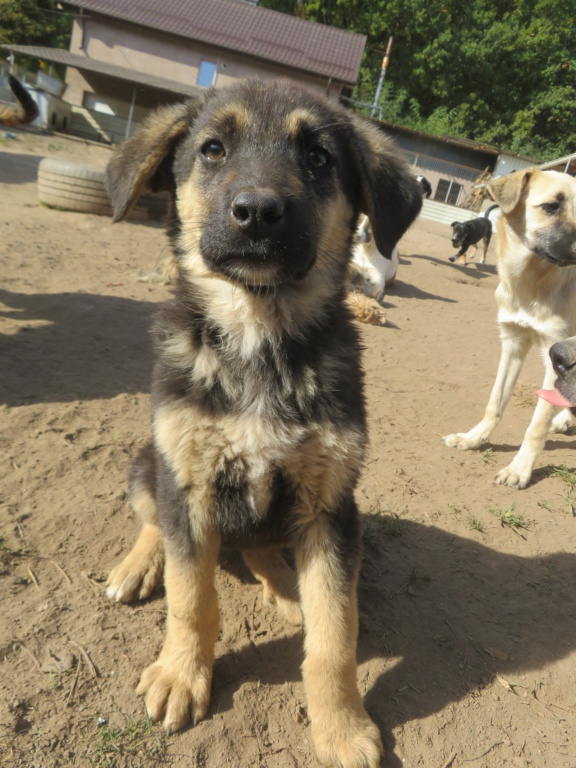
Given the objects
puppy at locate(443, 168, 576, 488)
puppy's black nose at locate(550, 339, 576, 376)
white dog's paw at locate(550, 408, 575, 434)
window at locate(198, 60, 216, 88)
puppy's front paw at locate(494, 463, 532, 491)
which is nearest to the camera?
puppy's black nose at locate(550, 339, 576, 376)

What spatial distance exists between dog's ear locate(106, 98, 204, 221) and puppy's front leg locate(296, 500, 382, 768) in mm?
1758

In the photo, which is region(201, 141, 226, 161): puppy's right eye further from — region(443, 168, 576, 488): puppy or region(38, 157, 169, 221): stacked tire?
region(38, 157, 169, 221): stacked tire

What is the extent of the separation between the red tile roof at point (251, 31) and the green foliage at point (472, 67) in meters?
13.9

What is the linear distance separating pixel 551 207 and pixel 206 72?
99.6ft

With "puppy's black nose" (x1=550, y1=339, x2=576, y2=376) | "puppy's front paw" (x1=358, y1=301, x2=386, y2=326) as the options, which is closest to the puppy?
"puppy's black nose" (x1=550, y1=339, x2=576, y2=376)

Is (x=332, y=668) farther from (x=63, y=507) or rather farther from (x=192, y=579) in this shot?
(x=63, y=507)

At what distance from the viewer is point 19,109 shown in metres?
6.16

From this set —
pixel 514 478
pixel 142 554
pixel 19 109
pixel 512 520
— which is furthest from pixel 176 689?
pixel 19 109

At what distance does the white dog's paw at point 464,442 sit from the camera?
496cm

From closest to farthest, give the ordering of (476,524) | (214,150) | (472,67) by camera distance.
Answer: (214,150) → (476,524) → (472,67)

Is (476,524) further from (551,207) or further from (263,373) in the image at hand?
(551,207)

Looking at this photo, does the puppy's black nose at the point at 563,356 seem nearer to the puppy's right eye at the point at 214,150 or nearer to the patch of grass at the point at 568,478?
the patch of grass at the point at 568,478

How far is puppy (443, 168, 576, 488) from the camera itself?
474 cm

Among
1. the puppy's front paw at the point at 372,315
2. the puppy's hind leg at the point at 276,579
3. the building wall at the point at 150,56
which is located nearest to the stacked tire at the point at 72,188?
the puppy's front paw at the point at 372,315
